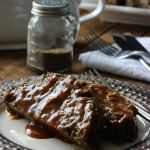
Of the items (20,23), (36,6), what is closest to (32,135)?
(36,6)

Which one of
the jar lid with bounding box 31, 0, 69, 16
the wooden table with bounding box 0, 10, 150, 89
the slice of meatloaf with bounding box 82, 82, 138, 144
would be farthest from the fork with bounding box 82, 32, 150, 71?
the slice of meatloaf with bounding box 82, 82, 138, 144

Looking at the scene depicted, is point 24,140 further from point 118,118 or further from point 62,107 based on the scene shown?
point 118,118

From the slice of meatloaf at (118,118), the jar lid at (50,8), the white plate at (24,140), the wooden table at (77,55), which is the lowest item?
the wooden table at (77,55)

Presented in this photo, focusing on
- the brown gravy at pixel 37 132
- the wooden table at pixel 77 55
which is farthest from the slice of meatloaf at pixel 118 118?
the wooden table at pixel 77 55

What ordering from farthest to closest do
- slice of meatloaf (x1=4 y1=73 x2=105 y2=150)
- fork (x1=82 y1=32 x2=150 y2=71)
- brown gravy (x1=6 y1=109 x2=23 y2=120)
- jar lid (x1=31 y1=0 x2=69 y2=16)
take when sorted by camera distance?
fork (x1=82 y1=32 x2=150 y2=71), jar lid (x1=31 y1=0 x2=69 y2=16), brown gravy (x1=6 y1=109 x2=23 y2=120), slice of meatloaf (x1=4 y1=73 x2=105 y2=150)

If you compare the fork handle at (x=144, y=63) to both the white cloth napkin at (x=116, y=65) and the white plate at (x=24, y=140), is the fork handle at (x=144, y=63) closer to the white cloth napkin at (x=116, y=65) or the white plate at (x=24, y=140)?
the white cloth napkin at (x=116, y=65)

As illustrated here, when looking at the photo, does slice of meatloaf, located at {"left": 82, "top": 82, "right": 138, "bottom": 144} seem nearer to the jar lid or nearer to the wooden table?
the wooden table
